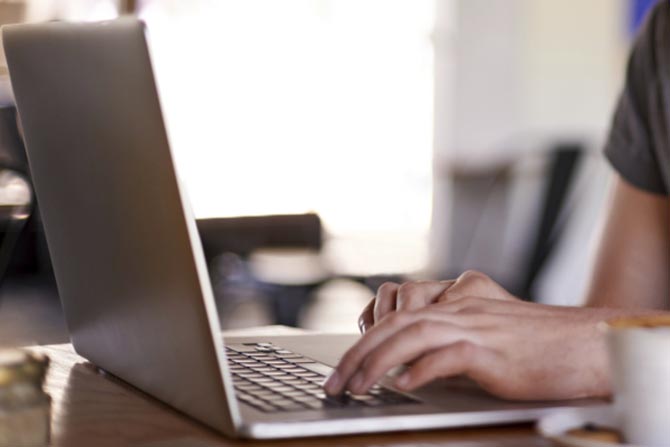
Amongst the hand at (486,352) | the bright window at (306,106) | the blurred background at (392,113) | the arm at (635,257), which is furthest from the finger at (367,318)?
the bright window at (306,106)

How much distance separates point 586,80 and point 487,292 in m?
5.11

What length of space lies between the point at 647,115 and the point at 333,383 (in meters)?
1.03

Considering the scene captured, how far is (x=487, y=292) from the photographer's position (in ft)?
3.44

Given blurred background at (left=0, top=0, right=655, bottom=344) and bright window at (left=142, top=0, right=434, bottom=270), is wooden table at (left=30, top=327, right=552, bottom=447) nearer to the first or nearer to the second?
blurred background at (left=0, top=0, right=655, bottom=344)

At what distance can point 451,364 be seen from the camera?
84 cm

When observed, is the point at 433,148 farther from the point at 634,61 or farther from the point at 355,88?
the point at 634,61

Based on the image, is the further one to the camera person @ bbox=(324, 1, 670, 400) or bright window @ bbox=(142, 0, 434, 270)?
bright window @ bbox=(142, 0, 434, 270)

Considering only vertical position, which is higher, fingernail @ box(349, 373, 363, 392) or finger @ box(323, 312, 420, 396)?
finger @ box(323, 312, 420, 396)

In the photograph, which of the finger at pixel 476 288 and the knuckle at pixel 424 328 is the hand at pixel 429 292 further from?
the knuckle at pixel 424 328

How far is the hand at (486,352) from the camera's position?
2.71ft

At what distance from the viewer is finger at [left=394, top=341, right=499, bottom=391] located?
826 mm

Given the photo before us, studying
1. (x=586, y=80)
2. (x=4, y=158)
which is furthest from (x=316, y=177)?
(x=4, y=158)

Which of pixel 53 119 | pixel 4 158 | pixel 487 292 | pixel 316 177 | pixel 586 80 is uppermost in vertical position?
pixel 53 119

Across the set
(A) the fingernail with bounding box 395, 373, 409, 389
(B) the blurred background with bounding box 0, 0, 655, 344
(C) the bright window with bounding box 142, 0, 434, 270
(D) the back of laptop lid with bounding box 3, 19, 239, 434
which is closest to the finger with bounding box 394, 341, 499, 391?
(A) the fingernail with bounding box 395, 373, 409, 389
